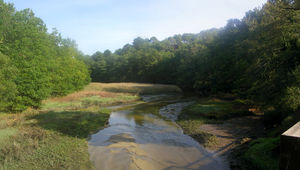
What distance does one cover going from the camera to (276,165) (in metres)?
7.49

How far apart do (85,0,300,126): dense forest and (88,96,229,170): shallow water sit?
5962 mm

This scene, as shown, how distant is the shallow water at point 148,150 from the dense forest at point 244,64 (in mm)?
5962

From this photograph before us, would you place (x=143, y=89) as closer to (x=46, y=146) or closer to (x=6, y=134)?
(x=6, y=134)

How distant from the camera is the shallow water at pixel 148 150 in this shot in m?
9.53

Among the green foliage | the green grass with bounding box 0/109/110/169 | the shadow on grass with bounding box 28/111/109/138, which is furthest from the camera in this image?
the green foliage

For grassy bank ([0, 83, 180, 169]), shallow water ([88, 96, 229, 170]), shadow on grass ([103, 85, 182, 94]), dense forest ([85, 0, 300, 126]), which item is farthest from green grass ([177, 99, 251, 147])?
shadow on grass ([103, 85, 182, 94])

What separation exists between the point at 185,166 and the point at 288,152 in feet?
24.9

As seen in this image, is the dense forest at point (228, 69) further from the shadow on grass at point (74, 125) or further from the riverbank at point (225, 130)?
the riverbank at point (225, 130)

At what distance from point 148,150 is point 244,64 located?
27.7 meters

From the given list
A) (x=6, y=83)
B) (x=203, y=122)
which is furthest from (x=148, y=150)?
(x=6, y=83)

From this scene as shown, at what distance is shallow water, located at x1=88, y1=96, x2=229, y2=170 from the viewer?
9531mm

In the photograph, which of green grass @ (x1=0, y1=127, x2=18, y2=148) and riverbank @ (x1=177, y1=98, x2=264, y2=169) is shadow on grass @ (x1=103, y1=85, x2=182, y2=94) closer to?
riverbank @ (x1=177, y1=98, x2=264, y2=169)

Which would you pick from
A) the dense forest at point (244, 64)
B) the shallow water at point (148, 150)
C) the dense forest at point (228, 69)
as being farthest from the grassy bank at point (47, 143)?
the dense forest at point (244, 64)

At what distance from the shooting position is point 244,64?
107ft
